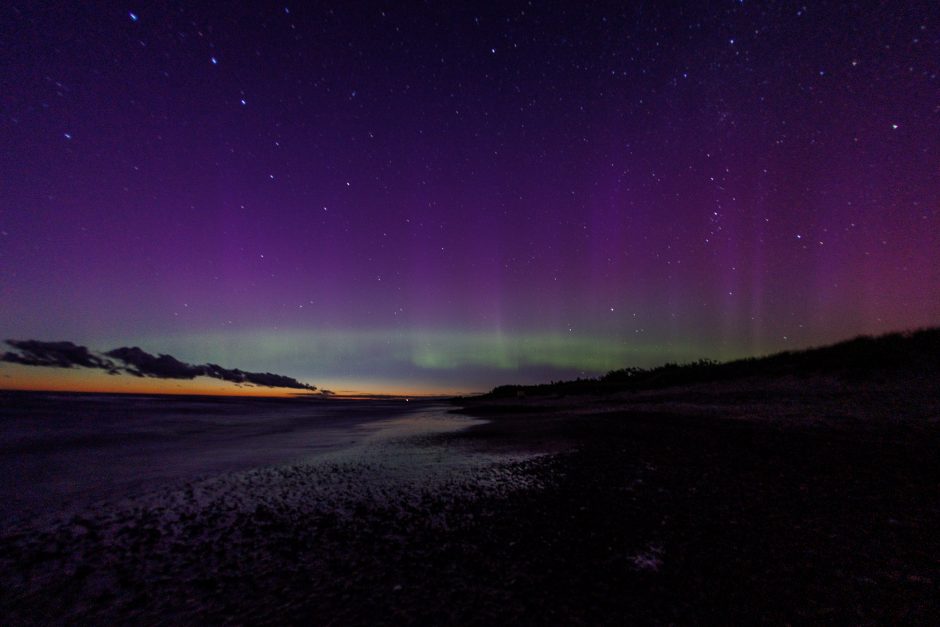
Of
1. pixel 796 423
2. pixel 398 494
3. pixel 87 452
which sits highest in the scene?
pixel 796 423

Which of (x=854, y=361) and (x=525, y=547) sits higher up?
(x=854, y=361)

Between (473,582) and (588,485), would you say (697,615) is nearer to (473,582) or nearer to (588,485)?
(473,582)

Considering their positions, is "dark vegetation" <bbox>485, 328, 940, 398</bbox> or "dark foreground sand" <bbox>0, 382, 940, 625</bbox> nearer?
"dark foreground sand" <bbox>0, 382, 940, 625</bbox>

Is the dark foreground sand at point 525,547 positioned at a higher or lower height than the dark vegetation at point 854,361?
lower

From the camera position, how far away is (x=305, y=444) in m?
10.7

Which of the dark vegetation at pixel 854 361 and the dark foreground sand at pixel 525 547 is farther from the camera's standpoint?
the dark vegetation at pixel 854 361

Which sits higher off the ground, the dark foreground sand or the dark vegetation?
the dark vegetation

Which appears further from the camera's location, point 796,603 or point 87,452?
point 87,452

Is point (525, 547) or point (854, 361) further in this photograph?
point (854, 361)

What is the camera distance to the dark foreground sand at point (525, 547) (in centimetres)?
235

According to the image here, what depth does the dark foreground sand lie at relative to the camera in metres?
2.35

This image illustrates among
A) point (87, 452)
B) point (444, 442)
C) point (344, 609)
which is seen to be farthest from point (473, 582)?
point (87, 452)

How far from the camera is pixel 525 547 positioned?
10.6 ft

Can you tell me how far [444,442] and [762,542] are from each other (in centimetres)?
753
